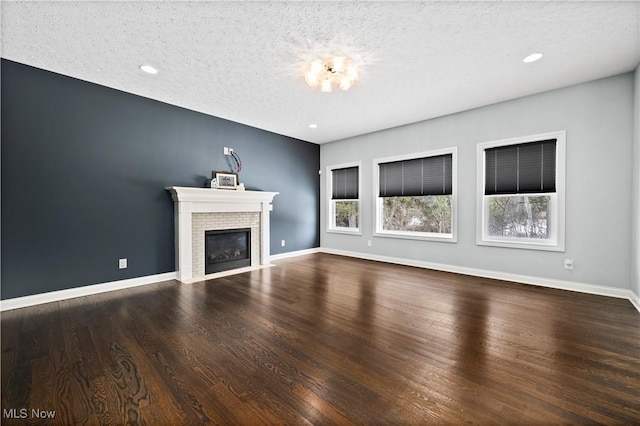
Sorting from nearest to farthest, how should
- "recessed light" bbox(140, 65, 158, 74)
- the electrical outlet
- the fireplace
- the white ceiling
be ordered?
1. the white ceiling
2. "recessed light" bbox(140, 65, 158, 74)
3. the electrical outlet
4. the fireplace

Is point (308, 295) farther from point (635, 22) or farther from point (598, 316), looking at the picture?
point (635, 22)

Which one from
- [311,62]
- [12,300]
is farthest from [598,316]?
[12,300]

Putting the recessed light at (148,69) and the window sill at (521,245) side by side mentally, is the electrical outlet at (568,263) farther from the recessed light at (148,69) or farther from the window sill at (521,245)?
the recessed light at (148,69)

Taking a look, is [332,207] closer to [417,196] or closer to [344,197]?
[344,197]

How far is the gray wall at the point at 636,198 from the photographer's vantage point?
2996 millimetres

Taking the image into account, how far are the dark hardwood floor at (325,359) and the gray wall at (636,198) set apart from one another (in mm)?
371

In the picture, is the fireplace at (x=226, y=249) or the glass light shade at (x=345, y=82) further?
the fireplace at (x=226, y=249)

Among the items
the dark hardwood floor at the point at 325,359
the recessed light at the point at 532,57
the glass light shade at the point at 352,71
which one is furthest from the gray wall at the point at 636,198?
the glass light shade at the point at 352,71

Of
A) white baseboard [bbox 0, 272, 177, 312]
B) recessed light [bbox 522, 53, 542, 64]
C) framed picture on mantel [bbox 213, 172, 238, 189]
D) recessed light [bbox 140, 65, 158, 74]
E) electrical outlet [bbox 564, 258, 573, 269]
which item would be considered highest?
recessed light [bbox 140, 65, 158, 74]

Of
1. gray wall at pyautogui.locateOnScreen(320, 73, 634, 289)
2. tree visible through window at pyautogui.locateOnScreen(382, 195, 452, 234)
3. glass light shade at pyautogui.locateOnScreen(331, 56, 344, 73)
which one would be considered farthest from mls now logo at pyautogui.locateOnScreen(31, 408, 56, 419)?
tree visible through window at pyautogui.locateOnScreen(382, 195, 452, 234)

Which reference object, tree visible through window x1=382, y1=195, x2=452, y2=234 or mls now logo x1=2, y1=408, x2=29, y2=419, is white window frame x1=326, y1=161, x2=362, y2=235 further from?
mls now logo x1=2, y1=408, x2=29, y2=419

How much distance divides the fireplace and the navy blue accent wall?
58 centimetres

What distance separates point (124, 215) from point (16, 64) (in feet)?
6.55

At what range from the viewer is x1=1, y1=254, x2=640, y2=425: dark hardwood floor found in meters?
1.49
